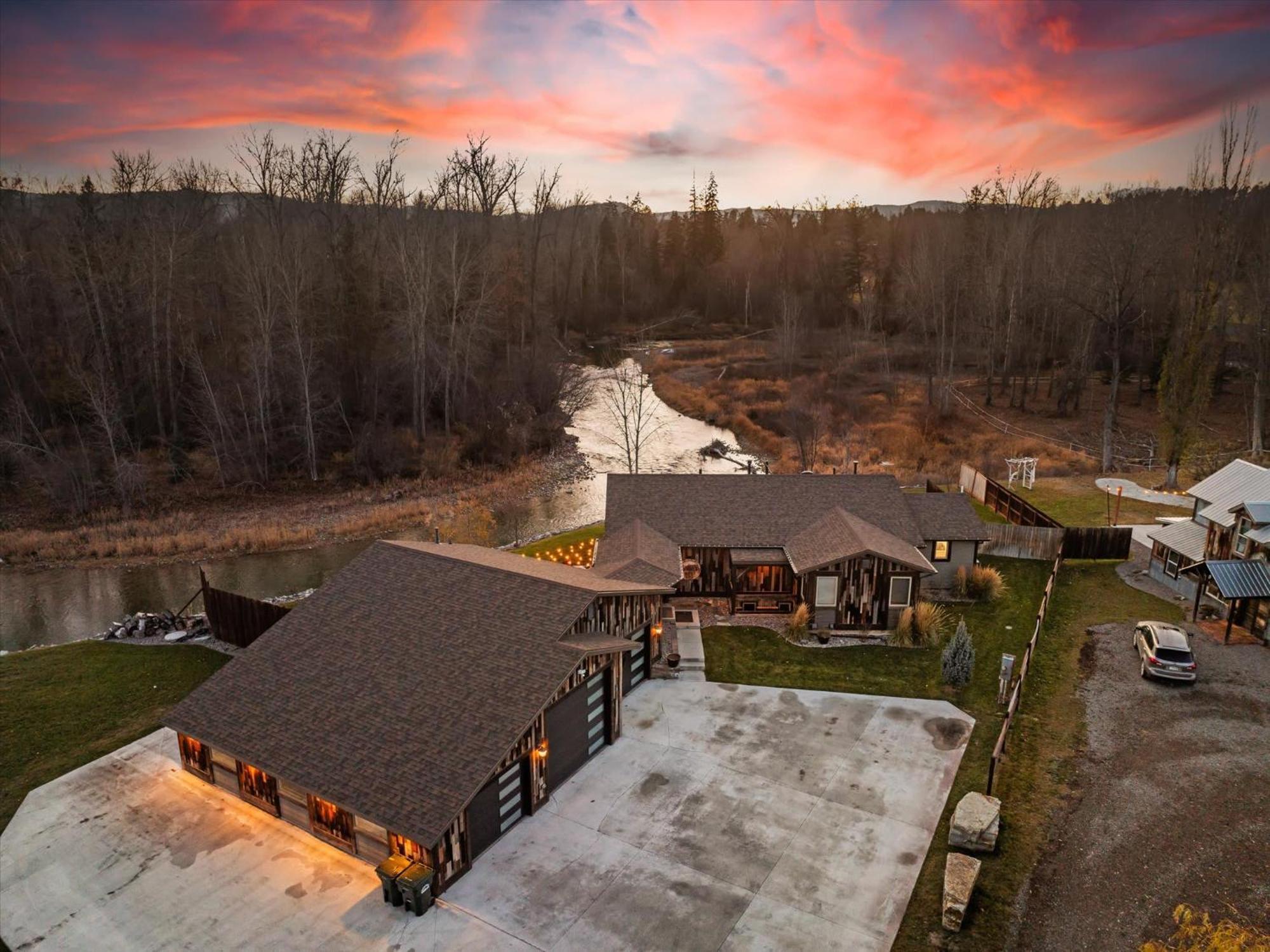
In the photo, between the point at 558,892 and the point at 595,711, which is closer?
the point at 558,892

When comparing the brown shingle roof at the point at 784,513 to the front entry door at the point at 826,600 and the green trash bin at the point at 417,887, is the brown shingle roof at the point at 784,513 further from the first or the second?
the green trash bin at the point at 417,887

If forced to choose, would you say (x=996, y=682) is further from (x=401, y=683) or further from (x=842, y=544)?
(x=401, y=683)

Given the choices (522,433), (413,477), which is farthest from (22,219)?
(522,433)

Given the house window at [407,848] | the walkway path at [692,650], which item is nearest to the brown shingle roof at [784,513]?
the walkway path at [692,650]

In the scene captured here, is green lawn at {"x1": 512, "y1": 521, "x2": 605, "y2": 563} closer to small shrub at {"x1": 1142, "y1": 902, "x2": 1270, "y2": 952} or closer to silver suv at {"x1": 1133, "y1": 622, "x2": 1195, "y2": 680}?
silver suv at {"x1": 1133, "y1": 622, "x2": 1195, "y2": 680}

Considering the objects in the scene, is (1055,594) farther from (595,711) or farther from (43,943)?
(43,943)

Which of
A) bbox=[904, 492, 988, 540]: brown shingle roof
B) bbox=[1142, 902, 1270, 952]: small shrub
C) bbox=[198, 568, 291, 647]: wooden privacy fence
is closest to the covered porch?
bbox=[904, 492, 988, 540]: brown shingle roof
